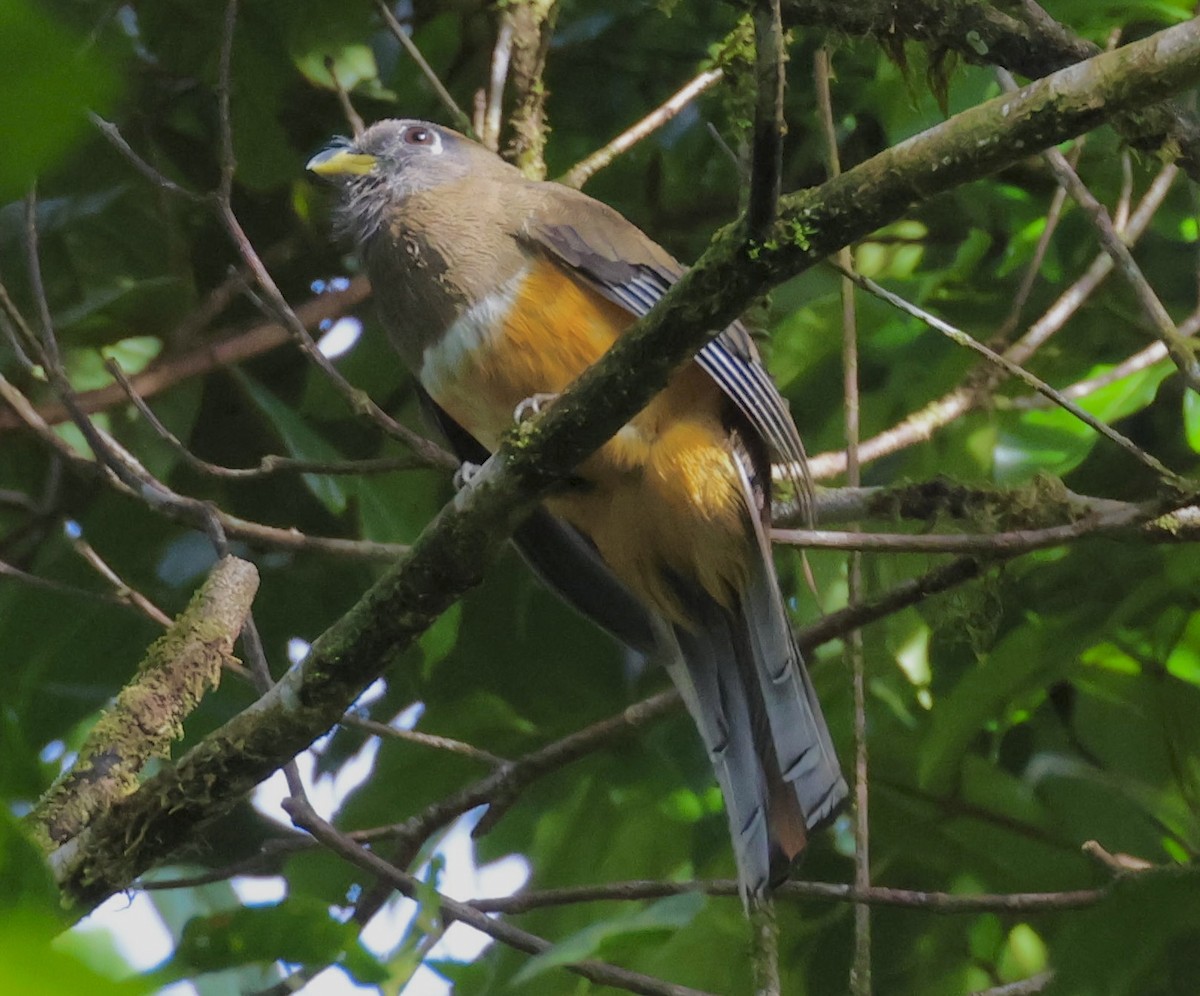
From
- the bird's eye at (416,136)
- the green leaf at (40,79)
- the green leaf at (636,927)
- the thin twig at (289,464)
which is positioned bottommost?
the green leaf at (636,927)

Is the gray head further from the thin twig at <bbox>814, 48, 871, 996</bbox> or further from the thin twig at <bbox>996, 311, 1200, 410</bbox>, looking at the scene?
the thin twig at <bbox>996, 311, 1200, 410</bbox>

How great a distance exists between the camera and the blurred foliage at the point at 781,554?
2258mm

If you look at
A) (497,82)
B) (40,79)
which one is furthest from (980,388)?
(40,79)

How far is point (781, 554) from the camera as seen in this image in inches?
112

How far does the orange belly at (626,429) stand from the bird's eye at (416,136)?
60 cm

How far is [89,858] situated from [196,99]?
1.90 meters

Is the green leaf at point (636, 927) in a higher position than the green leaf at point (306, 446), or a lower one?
lower

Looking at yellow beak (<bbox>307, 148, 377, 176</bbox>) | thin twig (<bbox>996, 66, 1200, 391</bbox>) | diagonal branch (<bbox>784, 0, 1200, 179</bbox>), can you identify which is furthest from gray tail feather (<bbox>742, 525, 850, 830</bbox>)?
yellow beak (<bbox>307, 148, 377, 176</bbox>)

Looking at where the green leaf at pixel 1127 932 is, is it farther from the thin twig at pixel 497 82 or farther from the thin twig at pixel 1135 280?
the thin twig at pixel 497 82

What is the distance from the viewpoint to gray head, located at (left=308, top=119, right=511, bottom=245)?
279cm

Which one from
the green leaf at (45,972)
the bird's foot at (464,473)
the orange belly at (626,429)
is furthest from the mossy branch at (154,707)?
the green leaf at (45,972)

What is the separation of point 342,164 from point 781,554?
4.02 ft

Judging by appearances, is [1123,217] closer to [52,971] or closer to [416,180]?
[416,180]

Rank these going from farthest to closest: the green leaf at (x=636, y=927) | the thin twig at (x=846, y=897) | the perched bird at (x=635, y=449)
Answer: the perched bird at (x=635, y=449) → the thin twig at (x=846, y=897) → the green leaf at (x=636, y=927)
